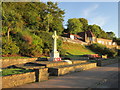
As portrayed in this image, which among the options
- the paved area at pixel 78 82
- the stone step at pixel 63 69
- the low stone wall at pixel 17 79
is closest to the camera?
the low stone wall at pixel 17 79

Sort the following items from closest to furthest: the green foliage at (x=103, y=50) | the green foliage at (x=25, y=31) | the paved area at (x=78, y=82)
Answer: the paved area at (x=78, y=82) < the green foliage at (x=25, y=31) < the green foliage at (x=103, y=50)

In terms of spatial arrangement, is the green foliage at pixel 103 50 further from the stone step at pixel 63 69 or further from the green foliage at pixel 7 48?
the green foliage at pixel 7 48

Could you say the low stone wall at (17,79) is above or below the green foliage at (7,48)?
below

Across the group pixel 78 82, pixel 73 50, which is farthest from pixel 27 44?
pixel 73 50

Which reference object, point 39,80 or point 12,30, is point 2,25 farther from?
point 39,80

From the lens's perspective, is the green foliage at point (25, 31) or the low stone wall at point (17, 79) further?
the green foliage at point (25, 31)

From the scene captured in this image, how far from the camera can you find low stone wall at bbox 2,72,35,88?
229 inches

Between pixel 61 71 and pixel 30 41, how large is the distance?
36.3 feet

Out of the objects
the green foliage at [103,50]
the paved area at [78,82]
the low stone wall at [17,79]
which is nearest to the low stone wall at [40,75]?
the low stone wall at [17,79]

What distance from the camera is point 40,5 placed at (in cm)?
3741

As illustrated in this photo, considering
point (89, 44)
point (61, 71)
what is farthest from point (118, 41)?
point (61, 71)

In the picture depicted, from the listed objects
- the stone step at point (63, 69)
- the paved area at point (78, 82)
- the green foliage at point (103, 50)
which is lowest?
the paved area at point (78, 82)

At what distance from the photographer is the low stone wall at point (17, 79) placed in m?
5.83

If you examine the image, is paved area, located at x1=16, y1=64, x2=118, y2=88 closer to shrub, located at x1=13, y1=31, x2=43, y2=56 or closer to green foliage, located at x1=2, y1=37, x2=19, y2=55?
green foliage, located at x1=2, y1=37, x2=19, y2=55
